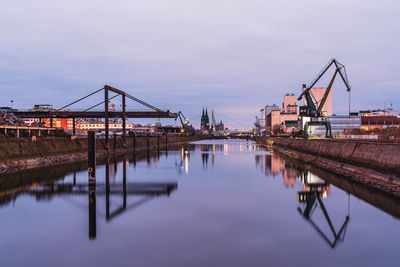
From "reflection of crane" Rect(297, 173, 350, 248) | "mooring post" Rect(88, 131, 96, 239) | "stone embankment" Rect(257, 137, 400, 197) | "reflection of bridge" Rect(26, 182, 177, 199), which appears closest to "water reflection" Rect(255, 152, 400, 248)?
"reflection of crane" Rect(297, 173, 350, 248)

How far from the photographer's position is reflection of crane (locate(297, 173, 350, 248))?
652 inches

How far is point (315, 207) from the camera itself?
75.7ft

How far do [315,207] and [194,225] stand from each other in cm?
1034

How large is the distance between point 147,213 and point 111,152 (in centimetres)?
5212

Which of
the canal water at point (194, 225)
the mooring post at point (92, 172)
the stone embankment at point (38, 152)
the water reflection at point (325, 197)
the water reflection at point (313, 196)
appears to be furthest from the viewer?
the stone embankment at point (38, 152)

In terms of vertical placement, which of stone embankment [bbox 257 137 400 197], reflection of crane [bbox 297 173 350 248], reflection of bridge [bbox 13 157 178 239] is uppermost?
stone embankment [bbox 257 137 400 197]

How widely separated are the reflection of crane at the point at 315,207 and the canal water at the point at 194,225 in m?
0.07

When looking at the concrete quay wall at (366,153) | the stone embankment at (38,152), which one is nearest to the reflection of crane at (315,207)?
the concrete quay wall at (366,153)

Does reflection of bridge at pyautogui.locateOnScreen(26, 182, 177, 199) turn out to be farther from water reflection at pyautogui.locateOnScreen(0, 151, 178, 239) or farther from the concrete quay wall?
the concrete quay wall

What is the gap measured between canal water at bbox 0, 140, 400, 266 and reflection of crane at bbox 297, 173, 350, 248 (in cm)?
7

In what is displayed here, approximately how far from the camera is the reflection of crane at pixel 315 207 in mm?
16559

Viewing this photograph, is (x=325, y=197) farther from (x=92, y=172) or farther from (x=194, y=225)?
(x=92, y=172)

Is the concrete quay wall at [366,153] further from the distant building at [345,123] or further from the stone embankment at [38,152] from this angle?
the distant building at [345,123]

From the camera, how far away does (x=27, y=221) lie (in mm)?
18922
